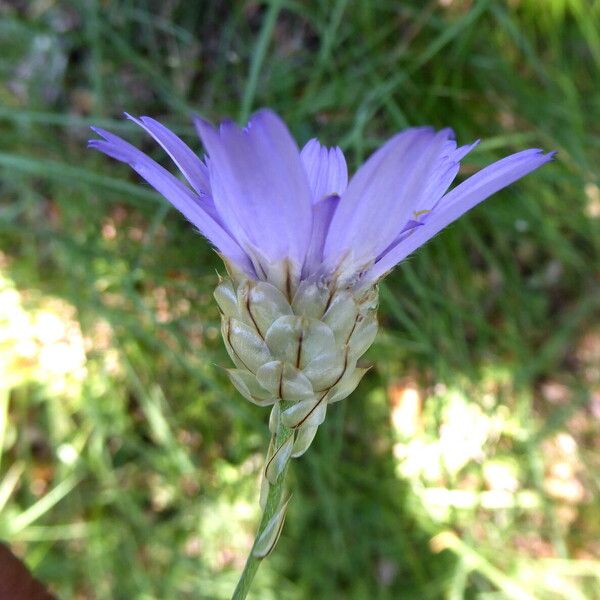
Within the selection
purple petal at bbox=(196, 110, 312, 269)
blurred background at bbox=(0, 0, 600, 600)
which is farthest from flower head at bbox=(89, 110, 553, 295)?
blurred background at bbox=(0, 0, 600, 600)

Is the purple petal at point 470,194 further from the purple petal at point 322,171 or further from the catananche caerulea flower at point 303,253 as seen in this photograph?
the purple petal at point 322,171

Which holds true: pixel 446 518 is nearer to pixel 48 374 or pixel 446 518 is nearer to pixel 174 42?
pixel 48 374

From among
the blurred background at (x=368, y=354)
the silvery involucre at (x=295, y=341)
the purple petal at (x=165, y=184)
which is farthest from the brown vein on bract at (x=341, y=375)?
the blurred background at (x=368, y=354)

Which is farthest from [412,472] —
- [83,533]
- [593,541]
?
[83,533]

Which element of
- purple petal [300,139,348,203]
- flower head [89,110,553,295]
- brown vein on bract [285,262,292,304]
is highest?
flower head [89,110,553,295]

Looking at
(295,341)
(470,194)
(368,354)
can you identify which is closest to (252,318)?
(295,341)

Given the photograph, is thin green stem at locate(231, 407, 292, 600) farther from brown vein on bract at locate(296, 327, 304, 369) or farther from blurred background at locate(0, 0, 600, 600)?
blurred background at locate(0, 0, 600, 600)

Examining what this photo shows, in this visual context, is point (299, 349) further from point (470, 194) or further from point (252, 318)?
point (470, 194)

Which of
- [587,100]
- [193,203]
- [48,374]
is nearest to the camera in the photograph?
[193,203]
